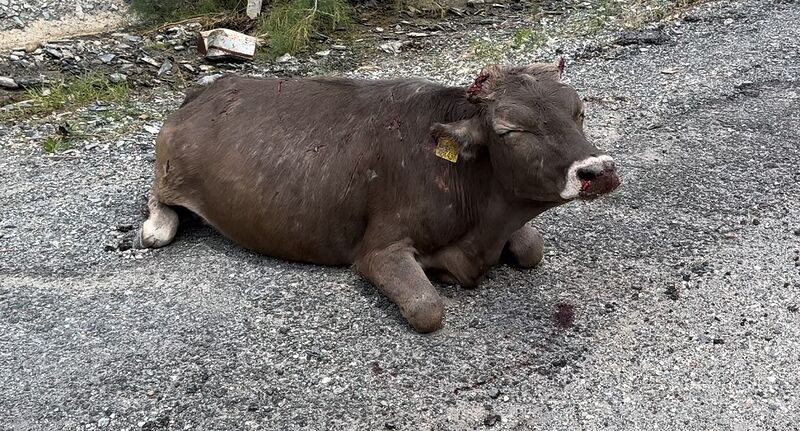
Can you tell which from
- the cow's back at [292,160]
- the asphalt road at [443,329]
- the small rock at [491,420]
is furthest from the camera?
the cow's back at [292,160]

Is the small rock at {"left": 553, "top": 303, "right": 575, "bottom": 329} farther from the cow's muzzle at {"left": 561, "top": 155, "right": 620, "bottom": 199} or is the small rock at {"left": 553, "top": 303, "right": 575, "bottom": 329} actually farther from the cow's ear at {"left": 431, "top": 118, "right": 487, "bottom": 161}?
the cow's ear at {"left": 431, "top": 118, "right": 487, "bottom": 161}

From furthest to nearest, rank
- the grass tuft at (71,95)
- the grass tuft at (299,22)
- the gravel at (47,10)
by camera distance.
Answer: the gravel at (47,10) → the grass tuft at (299,22) → the grass tuft at (71,95)

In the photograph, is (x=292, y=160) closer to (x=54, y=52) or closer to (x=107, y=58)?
(x=107, y=58)

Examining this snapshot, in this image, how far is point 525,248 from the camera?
18.9 ft

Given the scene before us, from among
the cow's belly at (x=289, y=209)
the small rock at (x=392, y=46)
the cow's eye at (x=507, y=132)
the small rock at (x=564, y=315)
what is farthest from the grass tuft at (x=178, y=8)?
the small rock at (x=564, y=315)

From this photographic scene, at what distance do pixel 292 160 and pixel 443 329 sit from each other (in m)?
1.63

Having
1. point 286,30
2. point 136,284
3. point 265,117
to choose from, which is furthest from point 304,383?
point 286,30

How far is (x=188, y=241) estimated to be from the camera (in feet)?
21.1

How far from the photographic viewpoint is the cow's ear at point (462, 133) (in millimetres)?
5172

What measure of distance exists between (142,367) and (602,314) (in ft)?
9.46

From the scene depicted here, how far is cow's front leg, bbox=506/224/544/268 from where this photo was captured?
19.0ft

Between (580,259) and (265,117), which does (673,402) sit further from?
(265,117)

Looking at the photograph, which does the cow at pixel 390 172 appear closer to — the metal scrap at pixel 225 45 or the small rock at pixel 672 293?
the small rock at pixel 672 293

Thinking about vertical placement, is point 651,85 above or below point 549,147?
below
